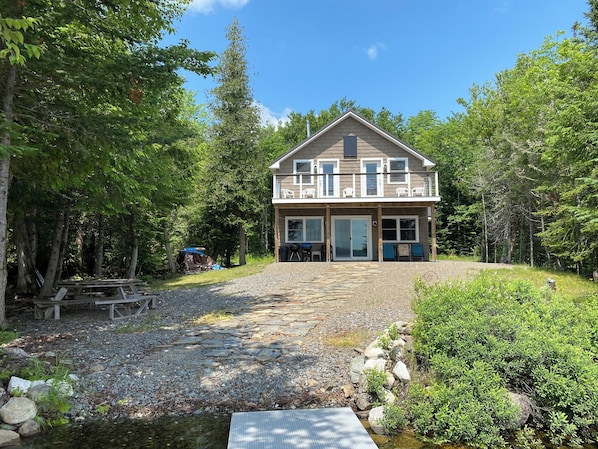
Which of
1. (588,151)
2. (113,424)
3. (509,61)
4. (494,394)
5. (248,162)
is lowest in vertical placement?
(113,424)

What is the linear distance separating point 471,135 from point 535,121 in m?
8.74

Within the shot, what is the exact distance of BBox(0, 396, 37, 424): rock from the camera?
3.69 metres

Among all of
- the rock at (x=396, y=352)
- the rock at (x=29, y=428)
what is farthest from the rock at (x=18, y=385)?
the rock at (x=396, y=352)

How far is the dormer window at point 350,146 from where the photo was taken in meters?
19.2

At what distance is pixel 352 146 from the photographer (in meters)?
19.2

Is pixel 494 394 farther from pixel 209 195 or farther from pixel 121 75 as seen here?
pixel 209 195

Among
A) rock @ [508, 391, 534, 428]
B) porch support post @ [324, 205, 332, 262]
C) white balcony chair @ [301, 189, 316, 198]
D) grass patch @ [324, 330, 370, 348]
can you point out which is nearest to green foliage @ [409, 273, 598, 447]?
rock @ [508, 391, 534, 428]

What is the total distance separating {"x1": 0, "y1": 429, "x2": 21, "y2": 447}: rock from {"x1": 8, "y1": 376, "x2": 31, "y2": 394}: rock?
0.54m

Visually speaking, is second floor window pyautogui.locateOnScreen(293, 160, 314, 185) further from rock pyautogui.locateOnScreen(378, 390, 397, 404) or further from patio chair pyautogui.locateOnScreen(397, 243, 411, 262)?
rock pyautogui.locateOnScreen(378, 390, 397, 404)

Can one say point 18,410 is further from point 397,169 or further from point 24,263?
point 397,169

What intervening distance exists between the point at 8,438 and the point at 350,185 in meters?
16.5

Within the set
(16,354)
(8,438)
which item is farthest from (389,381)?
(16,354)

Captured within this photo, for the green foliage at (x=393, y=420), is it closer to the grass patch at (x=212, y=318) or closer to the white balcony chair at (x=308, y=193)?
the grass patch at (x=212, y=318)

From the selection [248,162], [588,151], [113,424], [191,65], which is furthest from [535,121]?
[113,424]
